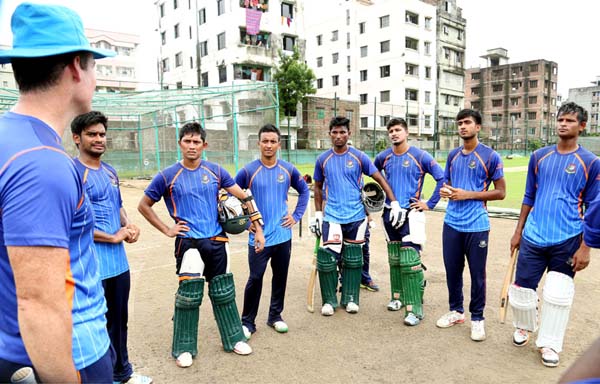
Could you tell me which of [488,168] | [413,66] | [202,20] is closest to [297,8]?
[202,20]

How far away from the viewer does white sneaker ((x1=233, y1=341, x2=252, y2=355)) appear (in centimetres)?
366

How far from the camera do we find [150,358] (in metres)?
3.62

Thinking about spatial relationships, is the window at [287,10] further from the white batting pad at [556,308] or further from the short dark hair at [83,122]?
the white batting pad at [556,308]

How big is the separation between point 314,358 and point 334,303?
1.16 metres

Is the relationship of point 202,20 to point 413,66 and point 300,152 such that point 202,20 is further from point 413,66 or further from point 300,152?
point 413,66

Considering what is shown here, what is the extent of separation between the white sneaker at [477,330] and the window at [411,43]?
42191mm

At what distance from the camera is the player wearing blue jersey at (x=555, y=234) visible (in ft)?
11.3

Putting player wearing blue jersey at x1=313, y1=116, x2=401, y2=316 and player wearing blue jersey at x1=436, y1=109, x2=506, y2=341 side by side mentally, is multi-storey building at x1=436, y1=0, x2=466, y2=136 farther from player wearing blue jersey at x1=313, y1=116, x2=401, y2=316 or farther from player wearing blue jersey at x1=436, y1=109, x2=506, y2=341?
player wearing blue jersey at x1=436, y1=109, x2=506, y2=341

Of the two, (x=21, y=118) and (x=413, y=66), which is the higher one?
(x=413, y=66)

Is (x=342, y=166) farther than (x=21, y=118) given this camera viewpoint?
Yes

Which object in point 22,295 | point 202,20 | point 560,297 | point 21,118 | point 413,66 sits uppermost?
point 202,20

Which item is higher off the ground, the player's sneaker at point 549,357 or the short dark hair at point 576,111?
the short dark hair at point 576,111

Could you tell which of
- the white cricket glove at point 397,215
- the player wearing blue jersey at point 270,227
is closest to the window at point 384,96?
the white cricket glove at point 397,215

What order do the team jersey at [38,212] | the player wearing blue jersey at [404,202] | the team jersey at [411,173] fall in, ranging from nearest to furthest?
1. the team jersey at [38,212]
2. the player wearing blue jersey at [404,202]
3. the team jersey at [411,173]
